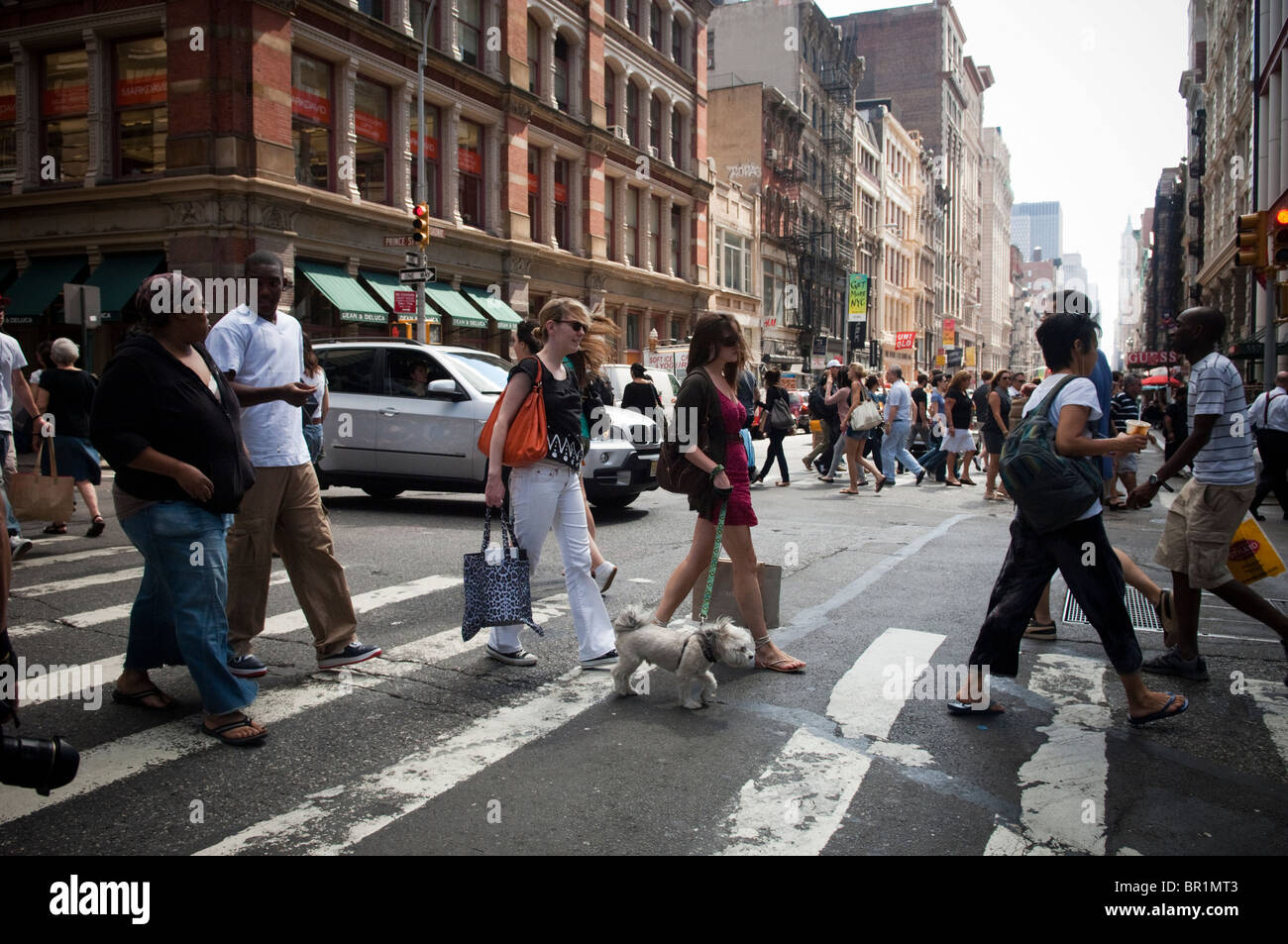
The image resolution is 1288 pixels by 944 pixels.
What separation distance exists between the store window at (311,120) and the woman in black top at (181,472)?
19981mm

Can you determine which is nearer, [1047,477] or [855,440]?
[1047,477]

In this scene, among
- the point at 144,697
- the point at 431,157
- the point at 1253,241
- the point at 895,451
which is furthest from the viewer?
the point at 431,157

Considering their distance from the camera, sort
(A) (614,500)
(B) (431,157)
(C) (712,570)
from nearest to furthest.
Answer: (C) (712,570)
(A) (614,500)
(B) (431,157)

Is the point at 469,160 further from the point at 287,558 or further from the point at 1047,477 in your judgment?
the point at 1047,477

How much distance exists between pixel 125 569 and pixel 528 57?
87.7 ft

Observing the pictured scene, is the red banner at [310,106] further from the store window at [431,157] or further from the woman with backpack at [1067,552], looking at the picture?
the woman with backpack at [1067,552]

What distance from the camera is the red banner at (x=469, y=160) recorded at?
28.2 meters

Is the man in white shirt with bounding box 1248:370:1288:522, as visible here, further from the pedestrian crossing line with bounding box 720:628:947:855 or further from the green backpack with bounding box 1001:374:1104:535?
the green backpack with bounding box 1001:374:1104:535

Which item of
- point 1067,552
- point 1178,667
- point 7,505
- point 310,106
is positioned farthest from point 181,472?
point 310,106

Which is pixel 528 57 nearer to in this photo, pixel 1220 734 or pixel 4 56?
pixel 4 56

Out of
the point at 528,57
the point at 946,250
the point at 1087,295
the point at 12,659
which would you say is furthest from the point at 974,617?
the point at 946,250

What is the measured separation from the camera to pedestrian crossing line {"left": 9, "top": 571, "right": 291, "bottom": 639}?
6.06 metres

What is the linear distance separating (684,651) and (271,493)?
2222 millimetres

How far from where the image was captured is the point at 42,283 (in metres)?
22.5
